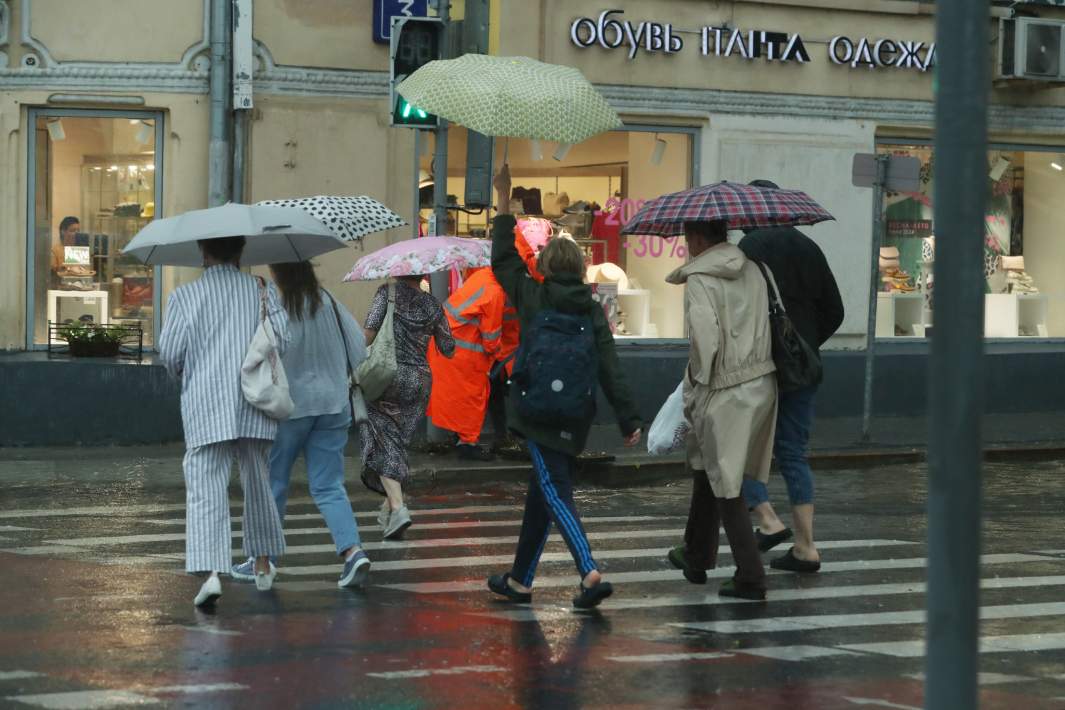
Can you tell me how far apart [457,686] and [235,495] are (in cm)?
727

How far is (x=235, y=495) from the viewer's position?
1359 cm

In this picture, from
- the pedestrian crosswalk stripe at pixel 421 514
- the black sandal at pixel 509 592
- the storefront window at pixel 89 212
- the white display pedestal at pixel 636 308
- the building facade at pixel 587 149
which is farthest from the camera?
the white display pedestal at pixel 636 308

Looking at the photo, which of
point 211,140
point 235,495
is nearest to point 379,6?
point 211,140

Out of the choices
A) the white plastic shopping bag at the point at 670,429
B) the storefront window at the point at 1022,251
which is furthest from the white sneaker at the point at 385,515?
the storefront window at the point at 1022,251

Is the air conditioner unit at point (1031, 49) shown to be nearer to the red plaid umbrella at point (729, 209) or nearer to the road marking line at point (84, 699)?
the red plaid umbrella at point (729, 209)

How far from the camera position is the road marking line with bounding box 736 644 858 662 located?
7.29 metres

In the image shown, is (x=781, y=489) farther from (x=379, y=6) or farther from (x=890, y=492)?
(x=379, y=6)

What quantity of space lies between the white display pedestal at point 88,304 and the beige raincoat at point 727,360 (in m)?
9.48

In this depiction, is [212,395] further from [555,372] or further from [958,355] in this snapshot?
[958,355]

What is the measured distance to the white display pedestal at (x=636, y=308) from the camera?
18.5 metres

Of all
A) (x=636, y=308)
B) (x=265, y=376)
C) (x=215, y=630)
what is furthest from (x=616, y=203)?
(x=215, y=630)

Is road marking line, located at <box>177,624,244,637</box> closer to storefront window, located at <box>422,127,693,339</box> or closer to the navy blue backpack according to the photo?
the navy blue backpack

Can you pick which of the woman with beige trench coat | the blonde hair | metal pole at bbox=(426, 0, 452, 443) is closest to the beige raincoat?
the woman with beige trench coat

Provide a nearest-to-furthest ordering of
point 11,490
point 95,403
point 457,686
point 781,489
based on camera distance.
A: point 457,686
point 11,490
point 781,489
point 95,403
